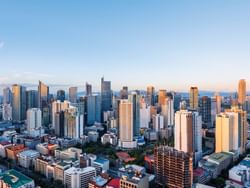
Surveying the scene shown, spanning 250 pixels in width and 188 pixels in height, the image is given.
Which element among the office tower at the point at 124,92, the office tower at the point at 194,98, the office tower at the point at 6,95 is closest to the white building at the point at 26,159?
the office tower at the point at 194,98

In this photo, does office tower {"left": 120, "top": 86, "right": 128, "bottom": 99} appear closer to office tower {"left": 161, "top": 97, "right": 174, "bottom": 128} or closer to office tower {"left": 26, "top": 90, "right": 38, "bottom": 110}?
office tower {"left": 161, "top": 97, "right": 174, "bottom": 128}

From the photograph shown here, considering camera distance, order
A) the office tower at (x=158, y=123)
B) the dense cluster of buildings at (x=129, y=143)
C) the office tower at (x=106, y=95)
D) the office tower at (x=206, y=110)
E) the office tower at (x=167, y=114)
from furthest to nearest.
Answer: the office tower at (x=106, y=95)
the office tower at (x=167, y=114)
the office tower at (x=206, y=110)
the office tower at (x=158, y=123)
the dense cluster of buildings at (x=129, y=143)

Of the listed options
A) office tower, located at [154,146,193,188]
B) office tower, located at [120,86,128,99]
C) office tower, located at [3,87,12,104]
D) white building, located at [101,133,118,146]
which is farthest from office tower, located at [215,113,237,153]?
office tower, located at [3,87,12,104]

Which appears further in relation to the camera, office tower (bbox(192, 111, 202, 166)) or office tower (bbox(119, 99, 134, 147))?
office tower (bbox(119, 99, 134, 147))

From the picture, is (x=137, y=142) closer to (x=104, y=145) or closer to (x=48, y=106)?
(x=104, y=145)

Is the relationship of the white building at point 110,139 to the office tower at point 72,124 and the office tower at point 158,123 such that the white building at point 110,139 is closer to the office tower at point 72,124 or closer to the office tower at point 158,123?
the office tower at point 72,124

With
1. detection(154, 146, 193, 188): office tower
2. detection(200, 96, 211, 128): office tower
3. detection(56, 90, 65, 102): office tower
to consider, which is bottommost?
detection(154, 146, 193, 188): office tower
